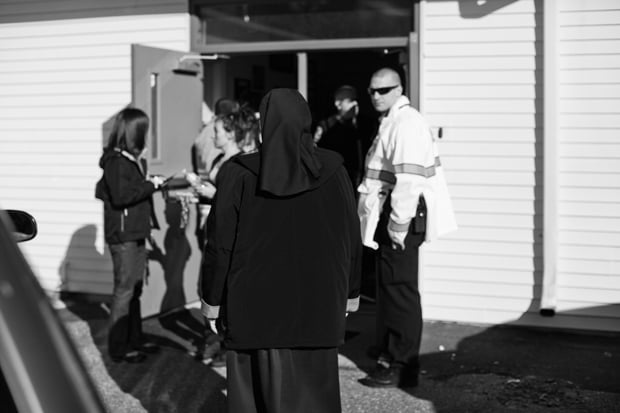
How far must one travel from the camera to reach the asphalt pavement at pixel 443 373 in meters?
5.88

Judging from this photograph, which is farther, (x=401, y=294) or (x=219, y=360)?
(x=219, y=360)

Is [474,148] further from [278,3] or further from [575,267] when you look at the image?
[278,3]

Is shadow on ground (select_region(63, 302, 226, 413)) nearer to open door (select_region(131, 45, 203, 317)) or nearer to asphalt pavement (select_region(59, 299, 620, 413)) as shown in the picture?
asphalt pavement (select_region(59, 299, 620, 413))

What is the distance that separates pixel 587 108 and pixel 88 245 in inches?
190

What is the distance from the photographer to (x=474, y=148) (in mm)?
7715

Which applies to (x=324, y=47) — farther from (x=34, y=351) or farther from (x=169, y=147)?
(x=34, y=351)

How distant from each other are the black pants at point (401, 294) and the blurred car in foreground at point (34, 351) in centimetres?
450

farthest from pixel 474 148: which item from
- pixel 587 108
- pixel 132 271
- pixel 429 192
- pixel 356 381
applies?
pixel 132 271

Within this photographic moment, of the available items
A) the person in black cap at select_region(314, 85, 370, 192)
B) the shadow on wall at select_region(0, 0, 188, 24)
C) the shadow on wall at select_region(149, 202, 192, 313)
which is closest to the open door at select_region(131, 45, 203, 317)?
the shadow on wall at select_region(149, 202, 192, 313)

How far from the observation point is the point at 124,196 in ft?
21.2

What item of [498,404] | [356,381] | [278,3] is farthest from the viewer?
[278,3]

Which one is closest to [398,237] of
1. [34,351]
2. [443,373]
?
[443,373]

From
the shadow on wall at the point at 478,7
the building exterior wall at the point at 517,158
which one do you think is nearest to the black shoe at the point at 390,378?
the building exterior wall at the point at 517,158

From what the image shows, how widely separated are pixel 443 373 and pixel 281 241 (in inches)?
113
